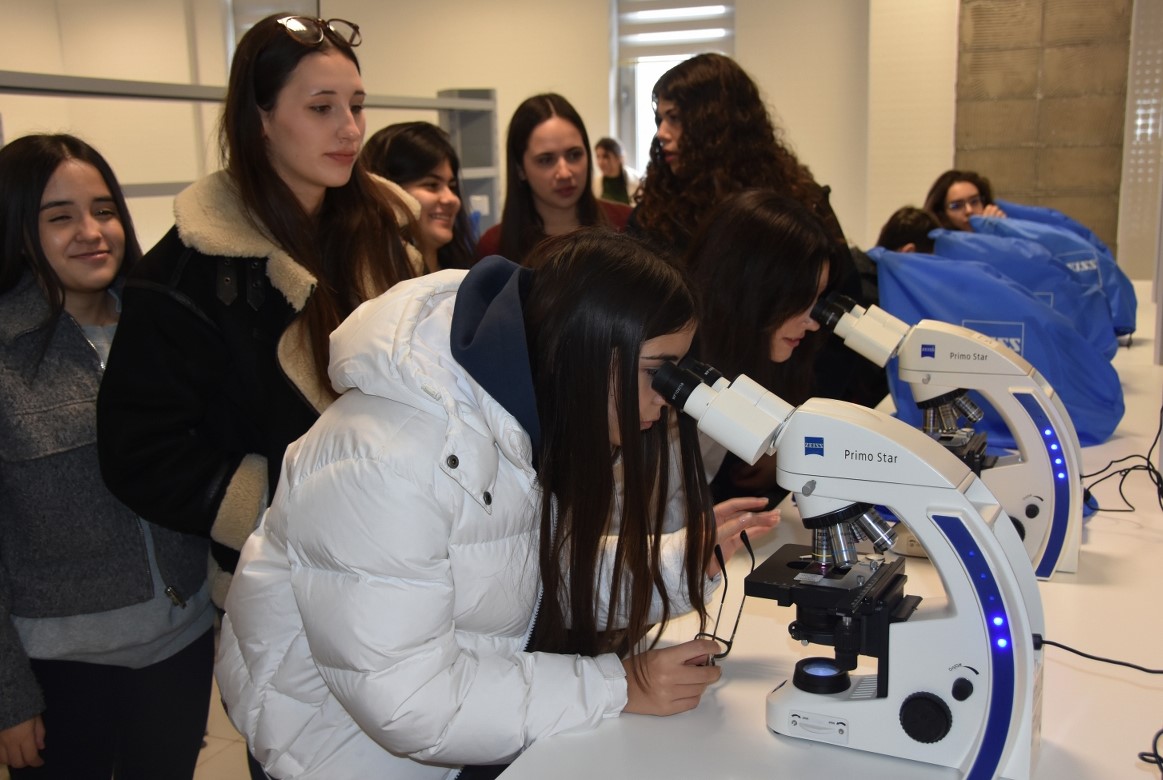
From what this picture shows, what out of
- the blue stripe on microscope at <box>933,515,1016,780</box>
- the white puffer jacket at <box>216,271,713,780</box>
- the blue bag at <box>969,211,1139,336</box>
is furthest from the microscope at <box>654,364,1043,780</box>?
the blue bag at <box>969,211,1139,336</box>

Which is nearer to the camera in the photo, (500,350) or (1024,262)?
(500,350)

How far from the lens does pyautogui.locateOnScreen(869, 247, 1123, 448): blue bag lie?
2018 millimetres

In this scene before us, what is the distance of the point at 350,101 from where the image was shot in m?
1.54

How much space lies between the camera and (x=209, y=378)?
1360mm

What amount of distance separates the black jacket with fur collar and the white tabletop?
64cm

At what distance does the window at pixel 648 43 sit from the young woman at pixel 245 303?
4.97m

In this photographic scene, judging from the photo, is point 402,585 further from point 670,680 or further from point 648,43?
point 648,43

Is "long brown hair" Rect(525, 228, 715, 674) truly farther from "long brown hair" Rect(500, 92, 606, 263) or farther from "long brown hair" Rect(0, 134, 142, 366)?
"long brown hair" Rect(500, 92, 606, 263)

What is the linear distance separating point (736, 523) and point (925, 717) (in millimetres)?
372

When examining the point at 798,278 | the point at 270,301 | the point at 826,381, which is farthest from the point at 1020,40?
the point at 270,301

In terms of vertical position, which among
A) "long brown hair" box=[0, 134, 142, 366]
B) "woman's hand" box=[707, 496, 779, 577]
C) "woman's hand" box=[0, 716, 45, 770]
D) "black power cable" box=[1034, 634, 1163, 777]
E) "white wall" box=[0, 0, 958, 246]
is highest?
"white wall" box=[0, 0, 958, 246]

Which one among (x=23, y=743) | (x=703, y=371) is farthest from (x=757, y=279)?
(x=23, y=743)

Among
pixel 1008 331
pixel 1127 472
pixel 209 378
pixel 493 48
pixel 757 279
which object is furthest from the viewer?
pixel 493 48

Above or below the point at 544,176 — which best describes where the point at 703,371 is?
below
